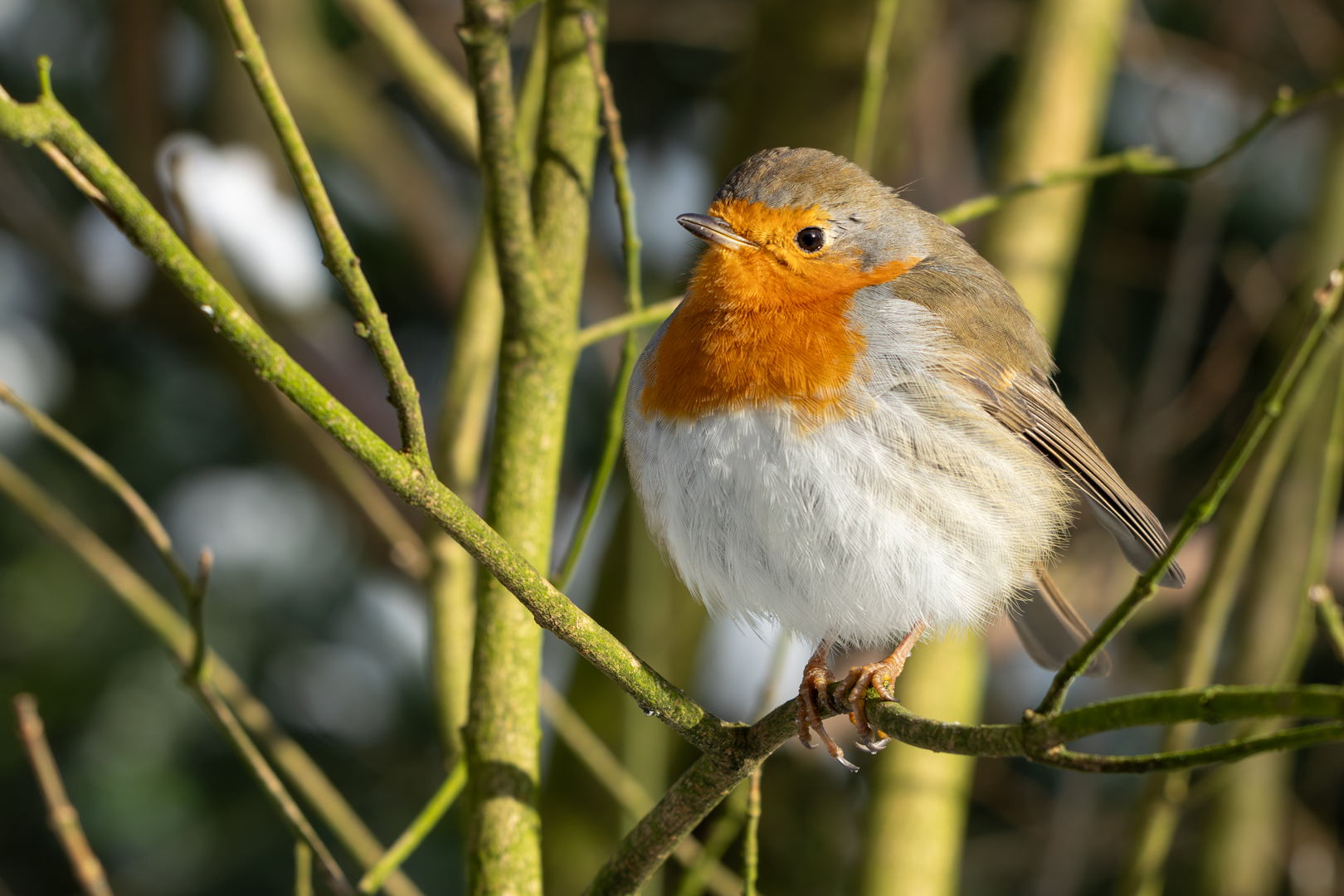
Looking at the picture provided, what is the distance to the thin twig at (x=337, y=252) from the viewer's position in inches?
46.1

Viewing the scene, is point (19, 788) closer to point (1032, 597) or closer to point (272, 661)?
point (272, 661)

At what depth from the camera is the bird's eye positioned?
2119 millimetres

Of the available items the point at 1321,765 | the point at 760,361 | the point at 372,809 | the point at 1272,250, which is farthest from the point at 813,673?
the point at 1272,250

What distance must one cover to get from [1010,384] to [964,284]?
0.65 ft

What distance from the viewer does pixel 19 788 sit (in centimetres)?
346

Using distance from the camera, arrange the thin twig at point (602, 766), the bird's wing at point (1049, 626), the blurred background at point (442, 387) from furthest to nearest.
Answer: the blurred background at point (442, 387), the bird's wing at point (1049, 626), the thin twig at point (602, 766)

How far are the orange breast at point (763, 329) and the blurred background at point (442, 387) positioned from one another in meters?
1.08

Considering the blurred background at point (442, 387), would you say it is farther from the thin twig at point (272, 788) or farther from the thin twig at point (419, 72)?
the thin twig at point (272, 788)

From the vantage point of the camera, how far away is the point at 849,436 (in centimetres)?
184

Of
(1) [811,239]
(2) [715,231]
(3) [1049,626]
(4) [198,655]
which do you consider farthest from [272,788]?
(3) [1049,626]

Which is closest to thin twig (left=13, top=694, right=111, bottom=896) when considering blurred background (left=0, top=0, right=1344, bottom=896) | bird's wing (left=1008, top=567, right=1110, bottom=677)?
blurred background (left=0, top=0, right=1344, bottom=896)

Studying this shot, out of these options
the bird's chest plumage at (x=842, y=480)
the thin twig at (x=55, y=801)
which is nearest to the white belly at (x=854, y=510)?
the bird's chest plumage at (x=842, y=480)

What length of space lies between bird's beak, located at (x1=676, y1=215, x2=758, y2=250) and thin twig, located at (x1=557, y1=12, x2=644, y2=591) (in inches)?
5.5

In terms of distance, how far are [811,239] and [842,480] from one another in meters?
0.52
